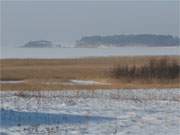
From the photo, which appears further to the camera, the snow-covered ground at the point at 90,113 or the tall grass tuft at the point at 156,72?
the tall grass tuft at the point at 156,72

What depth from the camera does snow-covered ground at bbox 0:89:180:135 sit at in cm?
1267

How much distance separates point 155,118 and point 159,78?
53.0 feet

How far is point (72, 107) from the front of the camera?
Answer: 57.3 ft

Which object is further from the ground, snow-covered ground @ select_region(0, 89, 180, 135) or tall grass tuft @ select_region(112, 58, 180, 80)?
snow-covered ground @ select_region(0, 89, 180, 135)

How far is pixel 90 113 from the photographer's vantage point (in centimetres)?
1595

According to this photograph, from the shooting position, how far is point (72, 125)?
44.4ft

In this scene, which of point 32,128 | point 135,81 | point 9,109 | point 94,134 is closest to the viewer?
point 94,134

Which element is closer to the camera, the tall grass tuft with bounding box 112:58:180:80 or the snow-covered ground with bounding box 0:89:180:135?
the snow-covered ground with bounding box 0:89:180:135

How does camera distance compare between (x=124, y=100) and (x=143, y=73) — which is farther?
(x=143, y=73)

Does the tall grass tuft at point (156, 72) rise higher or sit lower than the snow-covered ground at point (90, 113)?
lower

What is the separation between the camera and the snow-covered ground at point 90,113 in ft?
41.6

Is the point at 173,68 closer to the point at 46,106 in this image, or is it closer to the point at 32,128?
the point at 46,106

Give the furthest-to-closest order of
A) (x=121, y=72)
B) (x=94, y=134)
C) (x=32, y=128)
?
(x=121, y=72) → (x=32, y=128) → (x=94, y=134)

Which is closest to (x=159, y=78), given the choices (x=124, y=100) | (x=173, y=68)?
(x=173, y=68)
